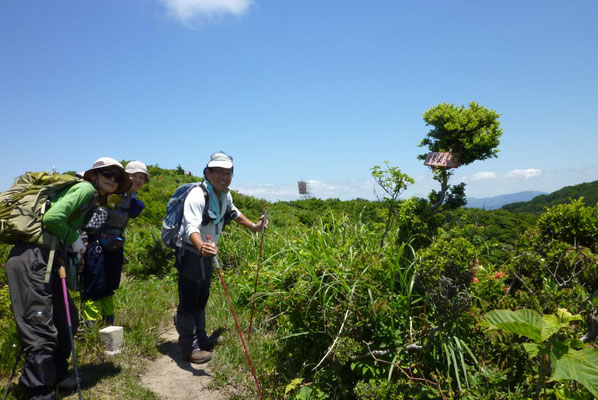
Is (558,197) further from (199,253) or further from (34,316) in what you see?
(34,316)

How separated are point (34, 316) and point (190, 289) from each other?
4.63 feet

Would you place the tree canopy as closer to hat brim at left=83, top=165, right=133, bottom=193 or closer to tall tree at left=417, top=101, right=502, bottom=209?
tall tree at left=417, top=101, right=502, bottom=209

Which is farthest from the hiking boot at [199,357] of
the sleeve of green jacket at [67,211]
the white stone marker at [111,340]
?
the sleeve of green jacket at [67,211]

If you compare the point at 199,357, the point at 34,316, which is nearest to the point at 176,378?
the point at 199,357

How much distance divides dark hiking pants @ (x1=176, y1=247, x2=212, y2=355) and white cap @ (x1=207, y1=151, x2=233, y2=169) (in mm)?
933

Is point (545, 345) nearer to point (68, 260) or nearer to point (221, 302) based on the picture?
point (68, 260)

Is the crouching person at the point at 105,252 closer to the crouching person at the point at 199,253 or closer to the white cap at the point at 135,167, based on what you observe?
the white cap at the point at 135,167

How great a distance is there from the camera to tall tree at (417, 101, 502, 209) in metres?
3.16

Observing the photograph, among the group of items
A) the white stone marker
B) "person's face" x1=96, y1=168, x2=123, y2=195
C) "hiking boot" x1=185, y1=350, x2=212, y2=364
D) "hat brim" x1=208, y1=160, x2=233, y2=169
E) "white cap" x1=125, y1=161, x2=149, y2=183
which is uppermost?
"white cap" x1=125, y1=161, x2=149, y2=183

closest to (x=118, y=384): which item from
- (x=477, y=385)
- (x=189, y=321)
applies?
(x=189, y=321)

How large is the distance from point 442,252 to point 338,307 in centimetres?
101

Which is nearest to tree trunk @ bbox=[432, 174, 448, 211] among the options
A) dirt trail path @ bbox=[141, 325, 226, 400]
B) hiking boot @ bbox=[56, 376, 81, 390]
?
dirt trail path @ bbox=[141, 325, 226, 400]

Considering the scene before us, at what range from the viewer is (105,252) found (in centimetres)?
450

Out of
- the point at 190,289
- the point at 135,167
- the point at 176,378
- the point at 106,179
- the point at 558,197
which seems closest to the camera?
the point at 106,179
